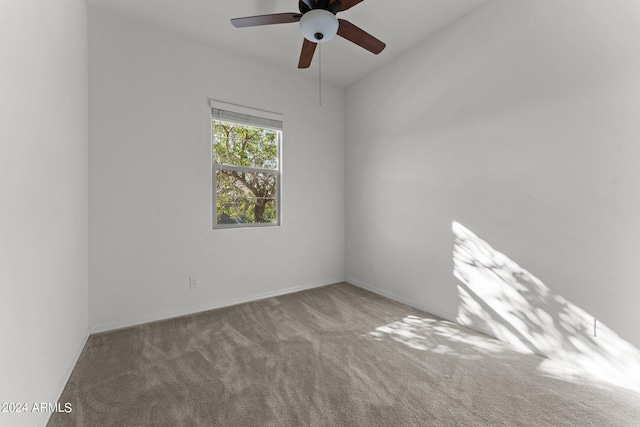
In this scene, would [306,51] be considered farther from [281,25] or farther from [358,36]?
[281,25]

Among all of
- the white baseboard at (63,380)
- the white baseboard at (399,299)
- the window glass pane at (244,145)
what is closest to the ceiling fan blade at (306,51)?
the window glass pane at (244,145)

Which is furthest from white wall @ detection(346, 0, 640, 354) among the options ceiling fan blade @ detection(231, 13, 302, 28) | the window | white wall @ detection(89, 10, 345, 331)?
ceiling fan blade @ detection(231, 13, 302, 28)

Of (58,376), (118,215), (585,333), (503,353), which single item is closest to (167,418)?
(58,376)

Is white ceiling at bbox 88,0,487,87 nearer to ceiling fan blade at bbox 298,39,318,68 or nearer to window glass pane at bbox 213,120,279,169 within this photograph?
ceiling fan blade at bbox 298,39,318,68

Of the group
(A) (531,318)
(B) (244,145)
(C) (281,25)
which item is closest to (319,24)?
(C) (281,25)

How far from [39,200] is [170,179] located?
146 centimetres

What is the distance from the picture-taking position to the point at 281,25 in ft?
9.21

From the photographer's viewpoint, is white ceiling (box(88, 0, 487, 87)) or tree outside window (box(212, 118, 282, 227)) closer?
white ceiling (box(88, 0, 487, 87))

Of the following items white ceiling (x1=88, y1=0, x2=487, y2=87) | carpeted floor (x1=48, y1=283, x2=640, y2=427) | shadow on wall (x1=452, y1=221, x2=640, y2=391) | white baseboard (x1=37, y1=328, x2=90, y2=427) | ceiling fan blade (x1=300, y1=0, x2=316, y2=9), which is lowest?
carpeted floor (x1=48, y1=283, x2=640, y2=427)

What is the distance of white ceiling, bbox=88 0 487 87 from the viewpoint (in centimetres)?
250

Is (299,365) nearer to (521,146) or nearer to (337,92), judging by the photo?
(521,146)

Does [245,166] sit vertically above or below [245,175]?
above

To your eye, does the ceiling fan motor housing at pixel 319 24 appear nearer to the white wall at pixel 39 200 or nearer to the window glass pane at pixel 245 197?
the white wall at pixel 39 200

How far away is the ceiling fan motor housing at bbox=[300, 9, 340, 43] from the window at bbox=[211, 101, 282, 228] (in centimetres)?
152
